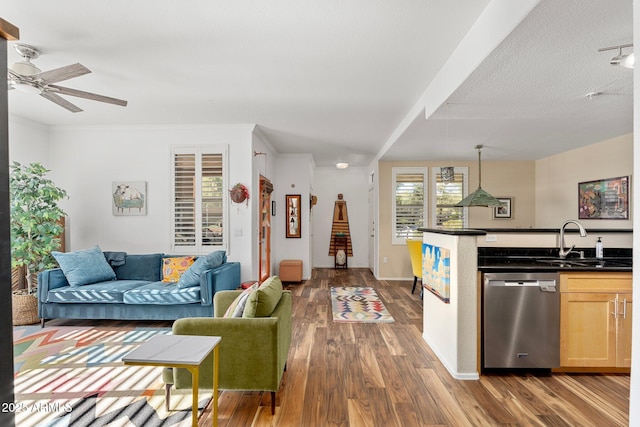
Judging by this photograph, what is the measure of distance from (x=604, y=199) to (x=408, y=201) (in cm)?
299

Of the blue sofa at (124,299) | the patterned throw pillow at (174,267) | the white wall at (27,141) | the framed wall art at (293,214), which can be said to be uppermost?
the white wall at (27,141)

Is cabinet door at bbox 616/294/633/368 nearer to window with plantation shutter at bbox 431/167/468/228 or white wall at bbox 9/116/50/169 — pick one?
window with plantation shutter at bbox 431/167/468/228

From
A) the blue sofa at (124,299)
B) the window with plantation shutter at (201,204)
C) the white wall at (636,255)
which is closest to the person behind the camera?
the white wall at (636,255)

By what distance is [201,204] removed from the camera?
182 inches

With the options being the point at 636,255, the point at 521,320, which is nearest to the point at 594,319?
the point at 521,320

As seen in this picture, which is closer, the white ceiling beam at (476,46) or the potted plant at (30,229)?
the white ceiling beam at (476,46)

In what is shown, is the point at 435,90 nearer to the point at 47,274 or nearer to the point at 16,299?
the point at 47,274

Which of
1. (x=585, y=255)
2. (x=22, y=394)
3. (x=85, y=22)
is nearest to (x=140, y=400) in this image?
(x=22, y=394)

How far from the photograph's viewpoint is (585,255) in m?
3.07

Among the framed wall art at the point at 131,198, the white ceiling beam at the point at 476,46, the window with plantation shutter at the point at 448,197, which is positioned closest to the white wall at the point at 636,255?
the white ceiling beam at the point at 476,46

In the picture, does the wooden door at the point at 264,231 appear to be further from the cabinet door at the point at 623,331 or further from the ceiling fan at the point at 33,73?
the cabinet door at the point at 623,331

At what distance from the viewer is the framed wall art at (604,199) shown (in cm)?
439

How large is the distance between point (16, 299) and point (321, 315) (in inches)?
145

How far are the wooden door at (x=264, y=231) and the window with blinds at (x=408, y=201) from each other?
2.56 metres
